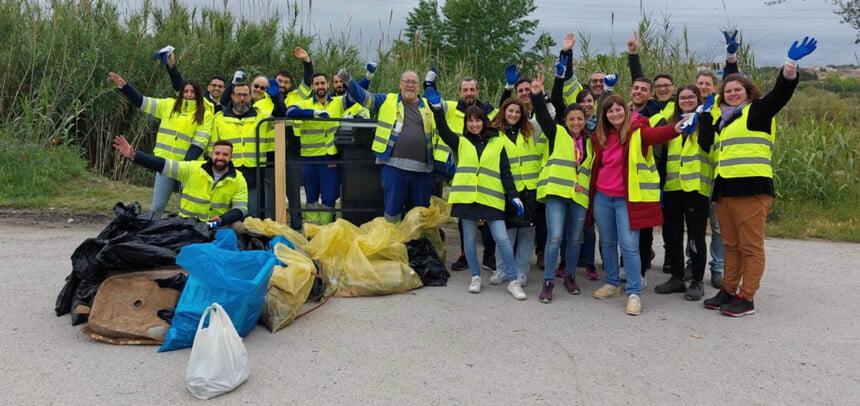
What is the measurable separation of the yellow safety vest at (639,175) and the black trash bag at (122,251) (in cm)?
318

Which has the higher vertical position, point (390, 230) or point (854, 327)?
point (390, 230)

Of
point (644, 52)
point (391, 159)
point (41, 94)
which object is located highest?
point (644, 52)

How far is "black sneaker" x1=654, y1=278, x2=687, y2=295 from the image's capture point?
566 cm

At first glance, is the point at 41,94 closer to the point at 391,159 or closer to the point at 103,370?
the point at 391,159

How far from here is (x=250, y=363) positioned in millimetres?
3992

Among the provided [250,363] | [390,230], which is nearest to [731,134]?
[390,230]

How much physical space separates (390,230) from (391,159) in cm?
79

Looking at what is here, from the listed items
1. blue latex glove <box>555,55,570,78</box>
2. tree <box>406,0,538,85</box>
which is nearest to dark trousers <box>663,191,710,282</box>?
blue latex glove <box>555,55,570,78</box>

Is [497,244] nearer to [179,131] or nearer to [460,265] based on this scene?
[460,265]

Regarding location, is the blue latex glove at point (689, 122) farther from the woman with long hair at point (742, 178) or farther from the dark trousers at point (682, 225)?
the dark trousers at point (682, 225)

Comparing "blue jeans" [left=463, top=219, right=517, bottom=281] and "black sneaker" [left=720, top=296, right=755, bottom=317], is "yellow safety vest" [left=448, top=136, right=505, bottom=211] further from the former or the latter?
"black sneaker" [left=720, top=296, right=755, bottom=317]

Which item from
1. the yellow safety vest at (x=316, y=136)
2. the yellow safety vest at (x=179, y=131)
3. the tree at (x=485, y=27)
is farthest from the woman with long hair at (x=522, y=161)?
the tree at (x=485, y=27)

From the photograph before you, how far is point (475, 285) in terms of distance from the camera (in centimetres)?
564

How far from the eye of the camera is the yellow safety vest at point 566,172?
5402 millimetres
